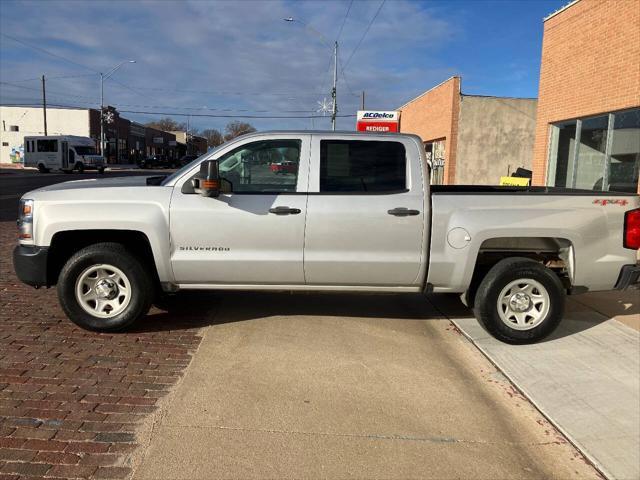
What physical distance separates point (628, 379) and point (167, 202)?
429 centimetres

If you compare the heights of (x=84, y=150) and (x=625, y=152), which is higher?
(x=84, y=150)

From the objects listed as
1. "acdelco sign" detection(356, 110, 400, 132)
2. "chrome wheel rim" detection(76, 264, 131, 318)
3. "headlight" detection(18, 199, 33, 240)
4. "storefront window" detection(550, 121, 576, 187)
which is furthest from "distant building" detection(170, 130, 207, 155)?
"chrome wheel rim" detection(76, 264, 131, 318)

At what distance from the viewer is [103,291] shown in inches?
203

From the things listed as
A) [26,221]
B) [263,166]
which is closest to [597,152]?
[263,166]

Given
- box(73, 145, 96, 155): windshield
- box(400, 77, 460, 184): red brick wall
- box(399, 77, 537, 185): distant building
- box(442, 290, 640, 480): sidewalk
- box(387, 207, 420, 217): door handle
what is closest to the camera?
box(442, 290, 640, 480): sidewalk

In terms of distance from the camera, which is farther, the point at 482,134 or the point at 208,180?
the point at 482,134

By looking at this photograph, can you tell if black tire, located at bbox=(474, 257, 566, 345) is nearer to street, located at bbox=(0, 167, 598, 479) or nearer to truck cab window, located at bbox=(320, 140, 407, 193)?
street, located at bbox=(0, 167, 598, 479)

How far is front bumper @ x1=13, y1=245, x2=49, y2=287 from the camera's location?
16.6ft

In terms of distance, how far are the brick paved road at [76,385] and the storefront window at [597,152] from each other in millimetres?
9201

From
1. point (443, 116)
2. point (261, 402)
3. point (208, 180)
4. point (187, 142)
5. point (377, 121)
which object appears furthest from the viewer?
point (187, 142)

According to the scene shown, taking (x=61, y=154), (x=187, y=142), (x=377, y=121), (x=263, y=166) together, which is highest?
(x=187, y=142)

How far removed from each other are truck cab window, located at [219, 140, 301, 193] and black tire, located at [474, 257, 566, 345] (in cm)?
210

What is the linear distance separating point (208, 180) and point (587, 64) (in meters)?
10.6

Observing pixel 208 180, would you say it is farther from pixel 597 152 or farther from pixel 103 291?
pixel 597 152
